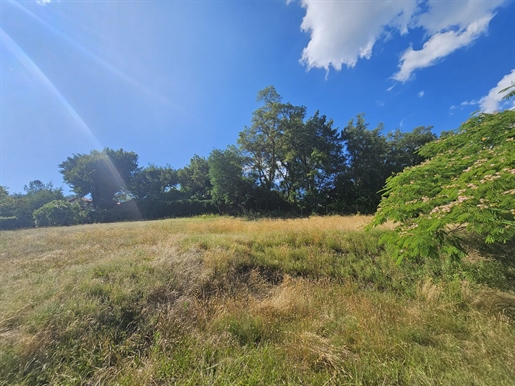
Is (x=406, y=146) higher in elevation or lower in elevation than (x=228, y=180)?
higher

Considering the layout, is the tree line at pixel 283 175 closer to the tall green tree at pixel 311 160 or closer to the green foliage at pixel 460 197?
the tall green tree at pixel 311 160

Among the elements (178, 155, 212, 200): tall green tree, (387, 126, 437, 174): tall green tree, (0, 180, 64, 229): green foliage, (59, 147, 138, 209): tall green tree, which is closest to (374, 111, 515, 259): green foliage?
(387, 126, 437, 174): tall green tree

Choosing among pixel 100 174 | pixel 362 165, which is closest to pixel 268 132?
pixel 362 165

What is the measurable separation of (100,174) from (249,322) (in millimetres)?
38871

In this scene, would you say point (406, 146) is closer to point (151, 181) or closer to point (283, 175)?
point (283, 175)

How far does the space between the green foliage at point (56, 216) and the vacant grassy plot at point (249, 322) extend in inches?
952

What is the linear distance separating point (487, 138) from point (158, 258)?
980cm

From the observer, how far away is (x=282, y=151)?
24.0 meters

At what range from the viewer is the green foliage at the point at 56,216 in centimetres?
2242

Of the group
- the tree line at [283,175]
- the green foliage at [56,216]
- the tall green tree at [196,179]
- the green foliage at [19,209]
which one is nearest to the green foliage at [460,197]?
the tree line at [283,175]

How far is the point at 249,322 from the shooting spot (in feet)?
10.5

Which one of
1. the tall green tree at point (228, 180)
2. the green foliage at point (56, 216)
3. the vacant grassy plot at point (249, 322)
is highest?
the tall green tree at point (228, 180)

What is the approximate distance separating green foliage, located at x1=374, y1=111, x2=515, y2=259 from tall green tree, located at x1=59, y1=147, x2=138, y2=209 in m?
38.2

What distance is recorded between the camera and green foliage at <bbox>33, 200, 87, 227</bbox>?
2242cm
